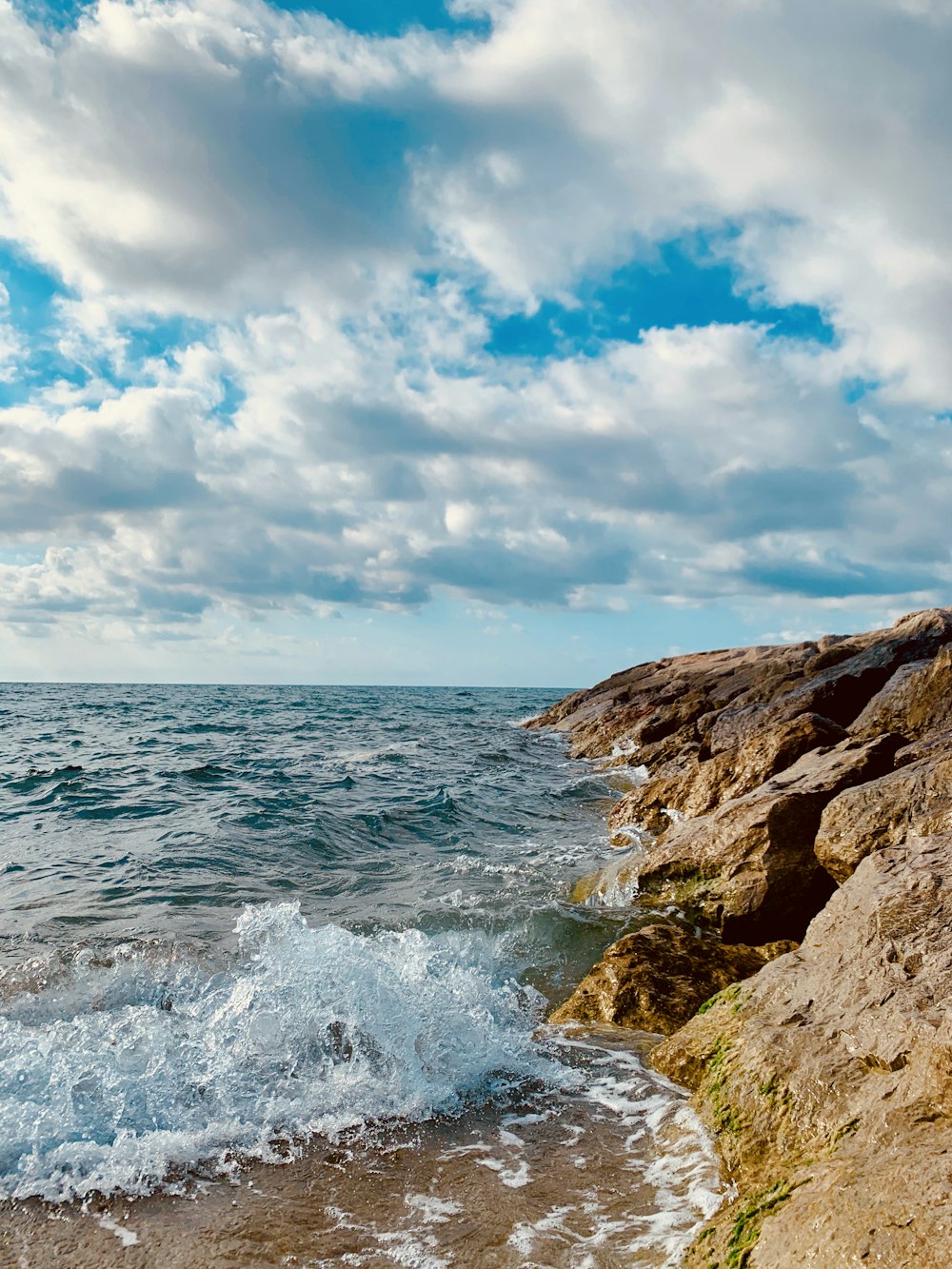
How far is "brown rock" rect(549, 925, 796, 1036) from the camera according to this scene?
655 centimetres

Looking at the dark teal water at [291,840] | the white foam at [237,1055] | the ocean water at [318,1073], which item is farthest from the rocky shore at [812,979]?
the dark teal water at [291,840]

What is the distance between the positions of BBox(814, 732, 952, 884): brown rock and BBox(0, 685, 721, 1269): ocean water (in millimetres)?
2532

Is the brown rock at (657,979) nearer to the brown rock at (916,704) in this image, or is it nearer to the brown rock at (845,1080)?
the brown rock at (845,1080)

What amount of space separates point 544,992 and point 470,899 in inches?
125

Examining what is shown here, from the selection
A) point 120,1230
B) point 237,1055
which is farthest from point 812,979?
point 120,1230

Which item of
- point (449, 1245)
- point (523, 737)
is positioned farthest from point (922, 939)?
point (523, 737)

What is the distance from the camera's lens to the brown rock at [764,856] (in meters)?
8.41

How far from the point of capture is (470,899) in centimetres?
1077

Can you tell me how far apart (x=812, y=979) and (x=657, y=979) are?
6.11 ft

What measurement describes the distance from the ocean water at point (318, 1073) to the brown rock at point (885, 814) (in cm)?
253

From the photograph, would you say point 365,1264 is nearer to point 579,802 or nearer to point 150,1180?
point 150,1180

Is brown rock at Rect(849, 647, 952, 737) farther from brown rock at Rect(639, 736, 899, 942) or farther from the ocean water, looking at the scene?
the ocean water

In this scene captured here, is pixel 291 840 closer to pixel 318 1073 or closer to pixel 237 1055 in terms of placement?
pixel 237 1055

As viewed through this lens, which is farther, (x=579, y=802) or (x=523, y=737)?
(x=523, y=737)
